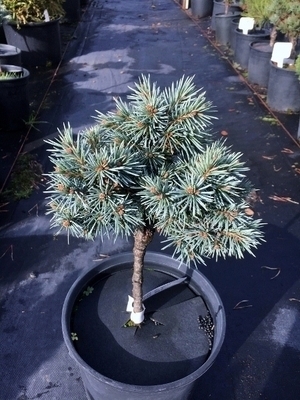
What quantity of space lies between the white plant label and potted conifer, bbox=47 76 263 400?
3106 mm

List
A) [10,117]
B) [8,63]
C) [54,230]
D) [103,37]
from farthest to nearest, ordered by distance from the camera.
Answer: [103,37] < [8,63] < [10,117] < [54,230]

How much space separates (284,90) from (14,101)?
8.83 ft

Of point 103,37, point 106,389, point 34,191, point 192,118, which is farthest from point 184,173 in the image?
point 103,37

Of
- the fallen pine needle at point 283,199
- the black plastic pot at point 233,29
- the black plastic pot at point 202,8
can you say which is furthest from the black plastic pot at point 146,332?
the black plastic pot at point 202,8

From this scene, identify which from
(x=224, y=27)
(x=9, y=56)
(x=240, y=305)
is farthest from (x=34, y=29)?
(x=240, y=305)

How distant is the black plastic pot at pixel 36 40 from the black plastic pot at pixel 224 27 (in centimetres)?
265

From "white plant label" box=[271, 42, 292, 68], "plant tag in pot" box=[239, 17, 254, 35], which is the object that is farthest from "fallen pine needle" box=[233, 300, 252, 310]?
"plant tag in pot" box=[239, 17, 254, 35]

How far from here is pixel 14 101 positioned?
3.45 meters

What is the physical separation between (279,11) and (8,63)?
2768mm

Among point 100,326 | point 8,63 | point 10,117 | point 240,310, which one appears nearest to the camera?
point 100,326

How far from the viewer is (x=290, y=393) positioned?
1618mm

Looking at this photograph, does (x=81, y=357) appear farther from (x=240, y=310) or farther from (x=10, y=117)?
(x=10, y=117)

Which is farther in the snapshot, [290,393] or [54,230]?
[54,230]

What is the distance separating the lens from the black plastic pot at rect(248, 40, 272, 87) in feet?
14.6
